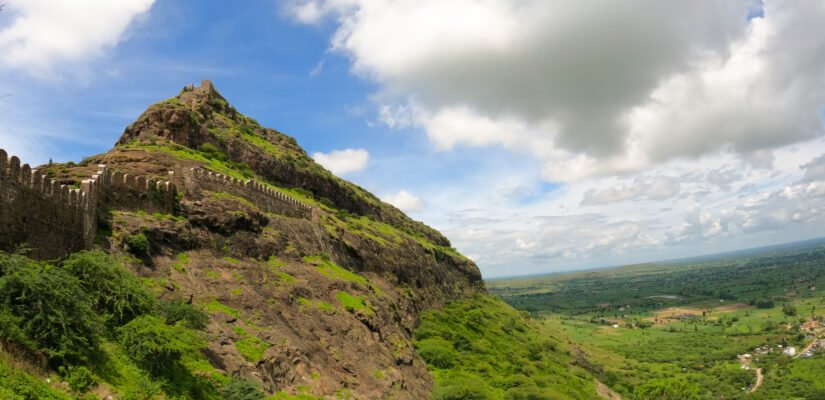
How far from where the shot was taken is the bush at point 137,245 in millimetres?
27969

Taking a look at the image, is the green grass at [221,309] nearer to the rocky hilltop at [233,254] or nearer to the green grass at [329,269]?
the rocky hilltop at [233,254]

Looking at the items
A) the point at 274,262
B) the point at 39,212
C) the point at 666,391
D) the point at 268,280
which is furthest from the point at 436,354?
the point at 666,391

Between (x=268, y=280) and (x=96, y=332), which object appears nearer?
(x=96, y=332)

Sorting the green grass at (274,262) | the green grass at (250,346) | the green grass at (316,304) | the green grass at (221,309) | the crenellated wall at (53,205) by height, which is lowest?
the green grass at (250,346)

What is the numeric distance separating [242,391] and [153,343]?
485 centimetres

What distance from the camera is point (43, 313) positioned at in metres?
16.2

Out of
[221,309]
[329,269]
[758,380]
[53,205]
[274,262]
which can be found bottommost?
[758,380]

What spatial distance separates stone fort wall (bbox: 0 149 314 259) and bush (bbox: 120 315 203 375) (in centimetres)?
523

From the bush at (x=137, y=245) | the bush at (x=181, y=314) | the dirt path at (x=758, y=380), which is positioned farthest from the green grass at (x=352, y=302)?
the dirt path at (x=758, y=380)

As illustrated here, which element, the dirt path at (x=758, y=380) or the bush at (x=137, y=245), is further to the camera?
the dirt path at (x=758, y=380)

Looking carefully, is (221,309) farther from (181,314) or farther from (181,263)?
(181,314)

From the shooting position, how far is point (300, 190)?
8725cm

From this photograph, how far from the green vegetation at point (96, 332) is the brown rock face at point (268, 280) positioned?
3.04 m

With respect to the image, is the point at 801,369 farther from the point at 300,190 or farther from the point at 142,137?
the point at 142,137
